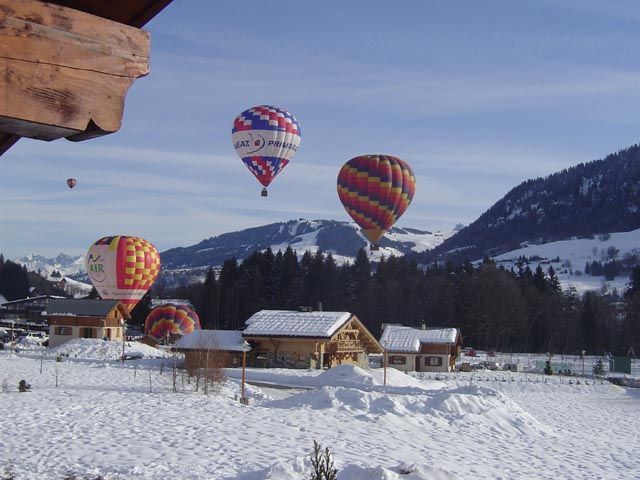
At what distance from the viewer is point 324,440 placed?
63.7 ft

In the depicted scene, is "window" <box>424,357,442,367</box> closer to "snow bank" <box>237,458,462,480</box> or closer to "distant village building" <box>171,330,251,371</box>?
"distant village building" <box>171,330,251,371</box>

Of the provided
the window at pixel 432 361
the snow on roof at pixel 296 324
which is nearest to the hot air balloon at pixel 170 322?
the snow on roof at pixel 296 324

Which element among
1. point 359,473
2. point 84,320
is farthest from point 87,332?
point 359,473

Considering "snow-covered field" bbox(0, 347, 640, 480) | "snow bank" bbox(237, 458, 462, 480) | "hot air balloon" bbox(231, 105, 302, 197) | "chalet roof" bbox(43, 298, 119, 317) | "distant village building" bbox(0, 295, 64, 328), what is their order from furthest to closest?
1. "distant village building" bbox(0, 295, 64, 328)
2. "chalet roof" bbox(43, 298, 119, 317)
3. "hot air balloon" bbox(231, 105, 302, 197)
4. "snow-covered field" bbox(0, 347, 640, 480)
5. "snow bank" bbox(237, 458, 462, 480)

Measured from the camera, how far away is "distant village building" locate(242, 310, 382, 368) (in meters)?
49.0

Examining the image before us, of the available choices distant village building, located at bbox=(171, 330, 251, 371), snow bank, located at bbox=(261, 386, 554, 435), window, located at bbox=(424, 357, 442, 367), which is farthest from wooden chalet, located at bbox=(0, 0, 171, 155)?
window, located at bbox=(424, 357, 442, 367)

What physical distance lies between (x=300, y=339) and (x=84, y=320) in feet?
69.9

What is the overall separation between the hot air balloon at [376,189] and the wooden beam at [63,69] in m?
44.5

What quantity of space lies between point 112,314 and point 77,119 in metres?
60.4

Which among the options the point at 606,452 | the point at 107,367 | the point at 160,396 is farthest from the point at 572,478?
the point at 107,367

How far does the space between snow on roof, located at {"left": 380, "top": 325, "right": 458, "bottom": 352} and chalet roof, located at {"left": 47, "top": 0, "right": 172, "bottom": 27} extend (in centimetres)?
5448

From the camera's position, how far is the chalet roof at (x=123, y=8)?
Result: 3.08m

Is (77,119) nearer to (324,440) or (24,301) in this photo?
(324,440)

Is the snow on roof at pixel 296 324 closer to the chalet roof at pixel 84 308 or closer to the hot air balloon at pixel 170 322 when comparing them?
the chalet roof at pixel 84 308
